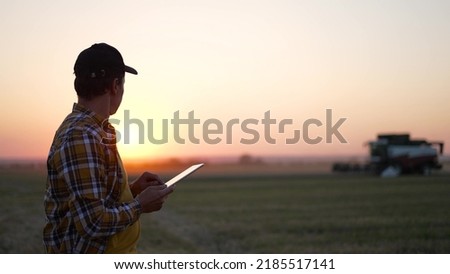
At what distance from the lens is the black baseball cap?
76.6 inches

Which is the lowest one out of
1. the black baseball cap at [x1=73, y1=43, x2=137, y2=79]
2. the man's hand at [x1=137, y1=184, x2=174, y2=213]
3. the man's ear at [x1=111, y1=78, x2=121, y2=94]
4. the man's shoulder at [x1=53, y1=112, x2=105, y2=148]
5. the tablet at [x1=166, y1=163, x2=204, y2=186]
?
the man's hand at [x1=137, y1=184, x2=174, y2=213]

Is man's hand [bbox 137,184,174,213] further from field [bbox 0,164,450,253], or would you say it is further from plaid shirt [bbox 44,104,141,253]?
field [bbox 0,164,450,253]

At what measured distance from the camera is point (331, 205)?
1486cm

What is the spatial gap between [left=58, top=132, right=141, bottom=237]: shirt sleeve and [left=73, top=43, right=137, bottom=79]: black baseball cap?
0.23 meters

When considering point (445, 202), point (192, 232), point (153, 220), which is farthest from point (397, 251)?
point (445, 202)

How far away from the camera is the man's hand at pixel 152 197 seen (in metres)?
1.97

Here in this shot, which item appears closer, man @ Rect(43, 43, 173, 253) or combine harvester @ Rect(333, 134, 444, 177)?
man @ Rect(43, 43, 173, 253)

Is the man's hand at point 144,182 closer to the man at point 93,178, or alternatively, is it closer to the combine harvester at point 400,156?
the man at point 93,178

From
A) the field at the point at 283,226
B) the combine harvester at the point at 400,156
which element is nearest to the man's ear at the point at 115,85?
the field at the point at 283,226

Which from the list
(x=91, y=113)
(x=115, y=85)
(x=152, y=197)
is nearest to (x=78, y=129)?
(x=91, y=113)

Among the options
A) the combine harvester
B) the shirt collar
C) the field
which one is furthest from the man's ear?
the combine harvester

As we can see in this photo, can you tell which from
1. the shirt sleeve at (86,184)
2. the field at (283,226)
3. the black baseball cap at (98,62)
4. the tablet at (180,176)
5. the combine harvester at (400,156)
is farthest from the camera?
the combine harvester at (400,156)

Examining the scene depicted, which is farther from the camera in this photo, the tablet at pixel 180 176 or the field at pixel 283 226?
the field at pixel 283 226

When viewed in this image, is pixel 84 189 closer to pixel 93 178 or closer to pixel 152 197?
pixel 93 178
